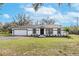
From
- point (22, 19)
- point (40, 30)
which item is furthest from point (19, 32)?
point (40, 30)

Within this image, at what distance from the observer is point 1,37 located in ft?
20.2

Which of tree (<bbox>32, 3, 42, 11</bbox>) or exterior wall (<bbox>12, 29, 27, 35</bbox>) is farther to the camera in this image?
exterior wall (<bbox>12, 29, 27, 35</bbox>)

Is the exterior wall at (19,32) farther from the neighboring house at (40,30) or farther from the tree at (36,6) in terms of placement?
the tree at (36,6)

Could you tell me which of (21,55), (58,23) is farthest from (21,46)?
(58,23)

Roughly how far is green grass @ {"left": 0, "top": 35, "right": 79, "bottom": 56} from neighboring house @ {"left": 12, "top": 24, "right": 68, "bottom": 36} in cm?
7

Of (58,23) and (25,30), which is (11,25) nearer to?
(25,30)

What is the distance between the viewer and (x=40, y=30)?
6.14 meters

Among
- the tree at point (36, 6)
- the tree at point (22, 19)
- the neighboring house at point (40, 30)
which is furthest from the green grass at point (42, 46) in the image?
the tree at point (36, 6)

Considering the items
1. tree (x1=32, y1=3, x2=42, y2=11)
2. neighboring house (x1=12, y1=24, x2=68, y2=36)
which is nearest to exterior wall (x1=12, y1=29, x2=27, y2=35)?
neighboring house (x1=12, y1=24, x2=68, y2=36)

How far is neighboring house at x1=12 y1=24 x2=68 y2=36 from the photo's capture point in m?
6.12

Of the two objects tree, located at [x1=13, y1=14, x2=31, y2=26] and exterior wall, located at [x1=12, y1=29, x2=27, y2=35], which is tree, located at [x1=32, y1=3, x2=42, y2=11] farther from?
exterior wall, located at [x1=12, y1=29, x2=27, y2=35]

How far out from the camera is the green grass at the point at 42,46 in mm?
6082

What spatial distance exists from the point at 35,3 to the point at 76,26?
629 mm

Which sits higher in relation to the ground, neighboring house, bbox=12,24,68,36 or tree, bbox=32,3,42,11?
tree, bbox=32,3,42,11
